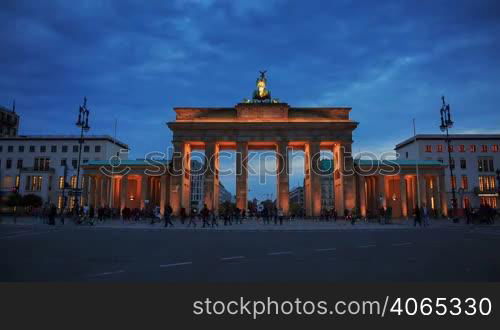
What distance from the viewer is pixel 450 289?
5.44m

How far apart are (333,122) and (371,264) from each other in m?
47.8

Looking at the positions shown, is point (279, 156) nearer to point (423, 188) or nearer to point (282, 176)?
point (282, 176)

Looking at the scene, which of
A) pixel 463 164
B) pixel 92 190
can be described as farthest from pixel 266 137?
pixel 463 164

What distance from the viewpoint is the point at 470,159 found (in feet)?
239

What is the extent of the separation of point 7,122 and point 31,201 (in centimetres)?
3378

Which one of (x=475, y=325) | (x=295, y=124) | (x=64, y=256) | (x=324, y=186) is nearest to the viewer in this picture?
(x=475, y=325)

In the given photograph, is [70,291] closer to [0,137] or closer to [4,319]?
[4,319]

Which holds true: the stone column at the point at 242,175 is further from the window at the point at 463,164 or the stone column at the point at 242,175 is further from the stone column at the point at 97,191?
the window at the point at 463,164

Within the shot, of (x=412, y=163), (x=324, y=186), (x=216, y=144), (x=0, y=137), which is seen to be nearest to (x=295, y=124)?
(x=216, y=144)

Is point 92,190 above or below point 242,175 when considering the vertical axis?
below

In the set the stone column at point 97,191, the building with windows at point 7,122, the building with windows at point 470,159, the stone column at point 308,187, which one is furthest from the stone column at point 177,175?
the building with windows at point 7,122

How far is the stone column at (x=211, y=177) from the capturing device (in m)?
53.5

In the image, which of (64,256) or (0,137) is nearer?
(64,256)

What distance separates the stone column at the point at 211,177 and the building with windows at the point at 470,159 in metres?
45.8
